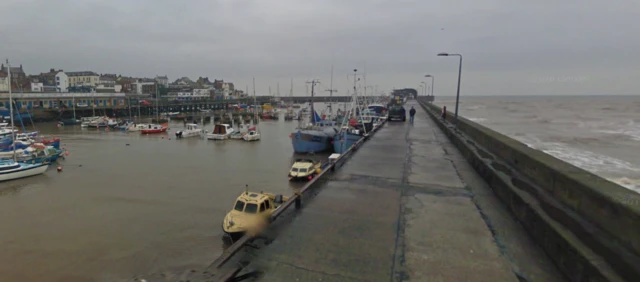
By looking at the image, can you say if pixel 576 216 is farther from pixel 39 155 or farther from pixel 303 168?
pixel 39 155

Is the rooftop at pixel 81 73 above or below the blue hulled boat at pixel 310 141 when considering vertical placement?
above

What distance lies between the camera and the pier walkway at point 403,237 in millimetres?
5473

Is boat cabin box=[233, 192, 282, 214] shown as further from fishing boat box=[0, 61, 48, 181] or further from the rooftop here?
the rooftop

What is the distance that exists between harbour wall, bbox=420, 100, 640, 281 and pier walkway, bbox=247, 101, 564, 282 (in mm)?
337

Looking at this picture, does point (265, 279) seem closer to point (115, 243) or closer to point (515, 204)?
point (515, 204)

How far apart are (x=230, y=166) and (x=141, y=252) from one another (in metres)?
14.3

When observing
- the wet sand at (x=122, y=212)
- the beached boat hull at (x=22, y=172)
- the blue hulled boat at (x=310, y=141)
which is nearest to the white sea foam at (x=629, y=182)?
the wet sand at (x=122, y=212)

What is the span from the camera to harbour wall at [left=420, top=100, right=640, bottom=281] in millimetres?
4543

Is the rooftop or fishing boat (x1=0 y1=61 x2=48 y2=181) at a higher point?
the rooftop

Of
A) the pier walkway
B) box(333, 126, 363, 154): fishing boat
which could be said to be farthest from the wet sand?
the pier walkway

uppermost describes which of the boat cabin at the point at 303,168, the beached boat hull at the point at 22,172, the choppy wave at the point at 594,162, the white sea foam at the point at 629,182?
the choppy wave at the point at 594,162

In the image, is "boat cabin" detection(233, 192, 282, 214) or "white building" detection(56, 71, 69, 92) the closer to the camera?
"boat cabin" detection(233, 192, 282, 214)

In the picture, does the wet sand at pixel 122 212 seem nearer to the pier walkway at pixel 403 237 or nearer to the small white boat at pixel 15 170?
the small white boat at pixel 15 170

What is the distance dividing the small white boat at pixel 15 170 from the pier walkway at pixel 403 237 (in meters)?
20.5
